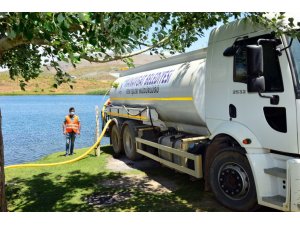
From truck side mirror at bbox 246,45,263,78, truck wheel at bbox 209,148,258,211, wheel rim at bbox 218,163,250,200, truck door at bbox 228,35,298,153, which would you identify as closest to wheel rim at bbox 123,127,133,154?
truck wheel at bbox 209,148,258,211

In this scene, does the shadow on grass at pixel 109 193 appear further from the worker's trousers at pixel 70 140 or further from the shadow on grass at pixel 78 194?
the worker's trousers at pixel 70 140

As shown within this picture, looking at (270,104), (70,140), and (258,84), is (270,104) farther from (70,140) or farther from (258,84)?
(70,140)

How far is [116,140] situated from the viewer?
12117 mm

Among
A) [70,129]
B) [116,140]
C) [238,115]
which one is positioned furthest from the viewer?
[70,129]

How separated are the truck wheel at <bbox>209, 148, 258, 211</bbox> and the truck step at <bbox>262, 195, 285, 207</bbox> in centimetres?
36

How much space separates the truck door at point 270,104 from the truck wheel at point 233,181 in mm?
574

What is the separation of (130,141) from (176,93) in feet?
11.5

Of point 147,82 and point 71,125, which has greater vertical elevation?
point 147,82

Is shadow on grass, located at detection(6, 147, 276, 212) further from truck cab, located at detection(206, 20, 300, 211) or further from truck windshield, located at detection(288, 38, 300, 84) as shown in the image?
truck windshield, located at detection(288, 38, 300, 84)

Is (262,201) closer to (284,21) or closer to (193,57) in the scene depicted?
(284,21)

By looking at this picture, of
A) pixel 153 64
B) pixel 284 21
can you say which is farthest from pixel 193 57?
pixel 284 21

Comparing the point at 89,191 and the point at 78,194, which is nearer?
the point at 78,194

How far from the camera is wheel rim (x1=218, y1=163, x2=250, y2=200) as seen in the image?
5.79m

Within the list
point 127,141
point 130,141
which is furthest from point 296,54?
point 127,141
